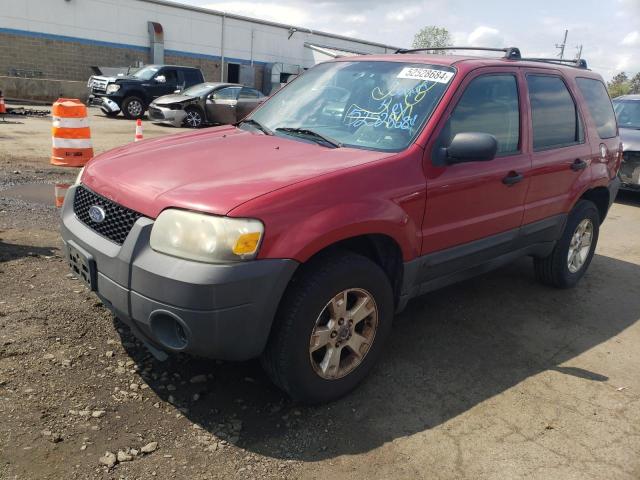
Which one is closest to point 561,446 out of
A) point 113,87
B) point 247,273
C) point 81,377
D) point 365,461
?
point 365,461

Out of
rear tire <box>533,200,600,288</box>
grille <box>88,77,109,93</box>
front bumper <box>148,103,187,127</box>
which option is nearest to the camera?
rear tire <box>533,200,600,288</box>

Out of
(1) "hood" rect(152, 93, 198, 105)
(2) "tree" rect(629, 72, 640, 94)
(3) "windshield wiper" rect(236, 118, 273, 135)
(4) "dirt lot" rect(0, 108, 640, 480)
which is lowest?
(4) "dirt lot" rect(0, 108, 640, 480)

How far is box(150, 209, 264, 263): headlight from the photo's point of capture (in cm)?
235

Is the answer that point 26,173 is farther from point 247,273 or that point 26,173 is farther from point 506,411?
point 506,411

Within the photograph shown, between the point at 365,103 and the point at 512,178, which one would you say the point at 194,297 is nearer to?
the point at 365,103

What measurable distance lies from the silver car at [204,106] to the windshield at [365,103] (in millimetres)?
11608

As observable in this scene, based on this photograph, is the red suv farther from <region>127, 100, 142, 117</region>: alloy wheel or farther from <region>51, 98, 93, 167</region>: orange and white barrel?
<region>127, 100, 142, 117</region>: alloy wheel

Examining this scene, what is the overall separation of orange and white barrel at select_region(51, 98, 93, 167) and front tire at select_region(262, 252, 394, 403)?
254 inches

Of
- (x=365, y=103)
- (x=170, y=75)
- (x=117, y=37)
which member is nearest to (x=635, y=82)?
(x=117, y=37)

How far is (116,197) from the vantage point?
2736 millimetres

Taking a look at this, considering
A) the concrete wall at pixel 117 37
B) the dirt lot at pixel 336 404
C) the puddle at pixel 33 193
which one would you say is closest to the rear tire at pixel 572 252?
the dirt lot at pixel 336 404

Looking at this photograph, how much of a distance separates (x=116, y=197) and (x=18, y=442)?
1.20 m

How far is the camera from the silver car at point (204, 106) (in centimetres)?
1516

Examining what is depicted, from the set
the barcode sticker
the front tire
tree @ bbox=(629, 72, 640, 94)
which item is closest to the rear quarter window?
the barcode sticker
